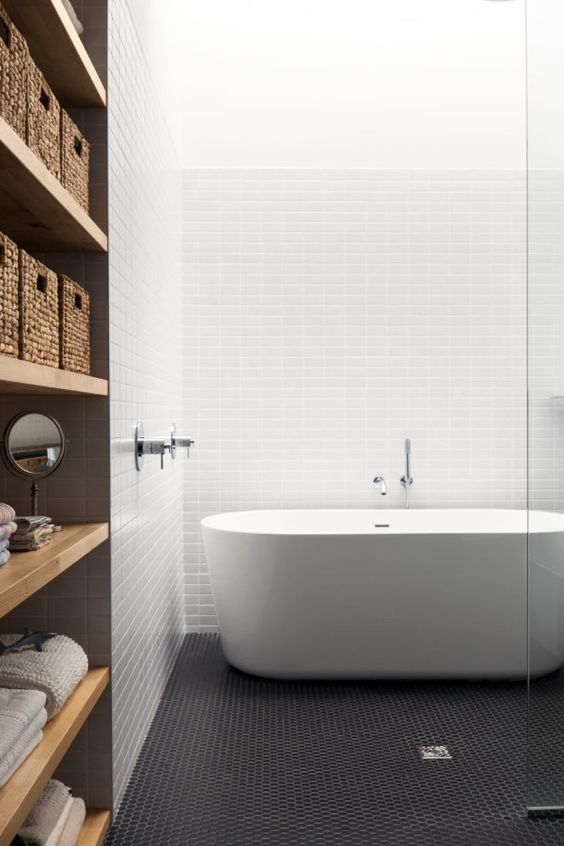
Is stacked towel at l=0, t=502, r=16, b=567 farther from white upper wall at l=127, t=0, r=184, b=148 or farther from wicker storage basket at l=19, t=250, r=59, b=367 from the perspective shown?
white upper wall at l=127, t=0, r=184, b=148

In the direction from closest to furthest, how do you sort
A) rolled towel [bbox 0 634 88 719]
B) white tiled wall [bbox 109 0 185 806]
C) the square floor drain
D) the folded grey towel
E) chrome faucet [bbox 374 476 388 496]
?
1. rolled towel [bbox 0 634 88 719]
2. the folded grey towel
3. white tiled wall [bbox 109 0 185 806]
4. the square floor drain
5. chrome faucet [bbox 374 476 388 496]

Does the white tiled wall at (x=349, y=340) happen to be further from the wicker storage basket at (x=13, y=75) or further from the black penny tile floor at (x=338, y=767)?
the wicker storage basket at (x=13, y=75)

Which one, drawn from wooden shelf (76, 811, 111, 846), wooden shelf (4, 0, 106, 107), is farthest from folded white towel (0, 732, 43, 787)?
wooden shelf (4, 0, 106, 107)

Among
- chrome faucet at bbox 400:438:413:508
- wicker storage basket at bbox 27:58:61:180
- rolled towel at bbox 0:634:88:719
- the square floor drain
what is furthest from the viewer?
chrome faucet at bbox 400:438:413:508

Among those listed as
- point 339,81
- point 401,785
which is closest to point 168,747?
point 401,785

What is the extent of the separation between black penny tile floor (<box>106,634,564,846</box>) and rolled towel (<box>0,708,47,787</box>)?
2.29ft

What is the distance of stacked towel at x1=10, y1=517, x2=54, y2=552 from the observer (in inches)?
64.2

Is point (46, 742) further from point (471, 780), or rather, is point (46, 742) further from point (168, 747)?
point (471, 780)

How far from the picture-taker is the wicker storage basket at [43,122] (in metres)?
1.48

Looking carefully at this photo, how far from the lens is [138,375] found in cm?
257

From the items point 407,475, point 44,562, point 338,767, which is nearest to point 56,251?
point 44,562

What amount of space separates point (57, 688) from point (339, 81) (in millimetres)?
3559

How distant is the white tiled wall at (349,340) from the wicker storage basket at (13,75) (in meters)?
2.50

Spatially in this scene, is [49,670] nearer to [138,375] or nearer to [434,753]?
[138,375]
